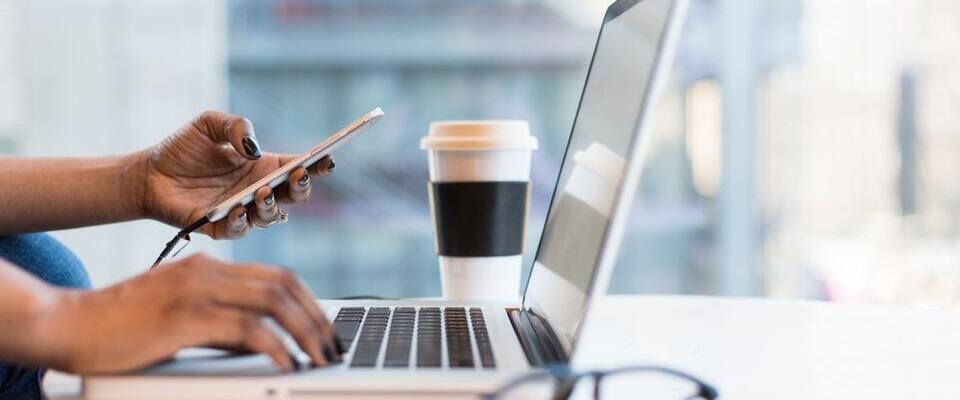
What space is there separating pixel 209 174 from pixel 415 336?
471 millimetres

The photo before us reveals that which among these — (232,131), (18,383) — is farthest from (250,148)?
(18,383)

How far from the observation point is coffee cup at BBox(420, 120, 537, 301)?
37.0 inches

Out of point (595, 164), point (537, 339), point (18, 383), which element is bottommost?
point (18, 383)

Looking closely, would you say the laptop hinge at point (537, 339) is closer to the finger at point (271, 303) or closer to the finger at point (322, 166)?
the finger at point (271, 303)

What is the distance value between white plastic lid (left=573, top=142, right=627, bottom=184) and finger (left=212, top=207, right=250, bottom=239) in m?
0.32

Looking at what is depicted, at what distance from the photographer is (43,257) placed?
90 cm

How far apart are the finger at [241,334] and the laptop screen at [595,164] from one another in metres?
0.16

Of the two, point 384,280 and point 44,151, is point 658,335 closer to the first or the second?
point 384,280

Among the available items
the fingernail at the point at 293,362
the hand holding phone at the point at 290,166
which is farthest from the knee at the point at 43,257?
the fingernail at the point at 293,362

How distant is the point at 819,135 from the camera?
8.02ft

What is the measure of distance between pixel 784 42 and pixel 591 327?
1833mm

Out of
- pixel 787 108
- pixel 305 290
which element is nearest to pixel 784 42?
pixel 787 108

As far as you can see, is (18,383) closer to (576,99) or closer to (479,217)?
(479,217)

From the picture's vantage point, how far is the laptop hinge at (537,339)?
537 millimetres
